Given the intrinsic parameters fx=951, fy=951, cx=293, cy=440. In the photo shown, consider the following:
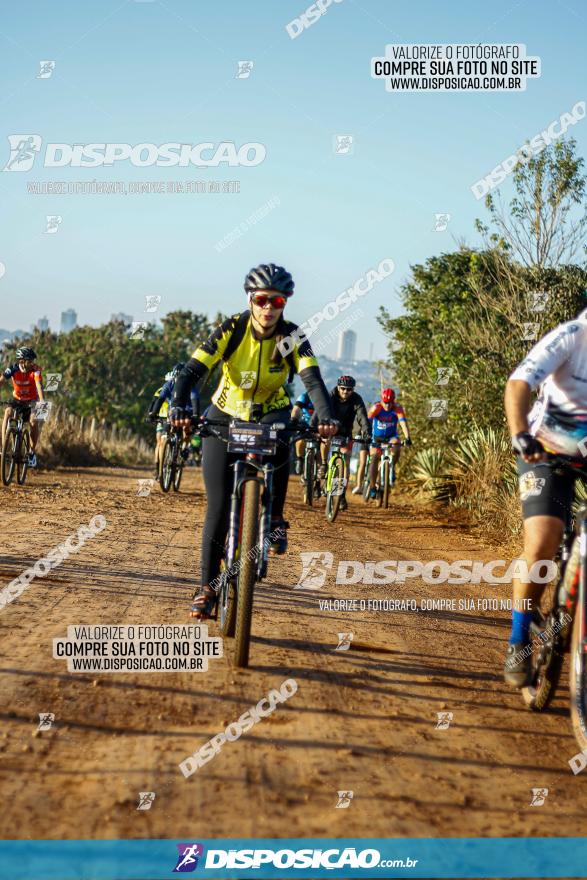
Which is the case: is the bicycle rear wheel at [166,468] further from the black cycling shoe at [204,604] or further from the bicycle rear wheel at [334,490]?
the black cycling shoe at [204,604]

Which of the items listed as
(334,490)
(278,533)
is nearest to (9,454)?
(334,490)

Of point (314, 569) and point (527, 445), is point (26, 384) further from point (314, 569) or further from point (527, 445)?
point (527, 445)

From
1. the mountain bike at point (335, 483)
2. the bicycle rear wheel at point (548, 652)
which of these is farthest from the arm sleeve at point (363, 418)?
the bicycle rear wheel at point (548, 652)

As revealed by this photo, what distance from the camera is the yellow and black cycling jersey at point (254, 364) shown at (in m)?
6.07

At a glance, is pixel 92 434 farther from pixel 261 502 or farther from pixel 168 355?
pixel 168 355

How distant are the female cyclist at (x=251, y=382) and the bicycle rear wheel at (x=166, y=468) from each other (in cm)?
1005

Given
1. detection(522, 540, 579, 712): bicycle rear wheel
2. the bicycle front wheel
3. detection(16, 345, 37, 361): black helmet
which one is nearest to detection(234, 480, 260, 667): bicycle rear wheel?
detection(522, 540, 579, 712): bicycle rear wheel

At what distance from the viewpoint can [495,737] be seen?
4.68 meters

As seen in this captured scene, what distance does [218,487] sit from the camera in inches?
238

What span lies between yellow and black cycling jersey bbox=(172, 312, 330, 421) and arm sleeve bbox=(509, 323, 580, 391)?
5.34 feet

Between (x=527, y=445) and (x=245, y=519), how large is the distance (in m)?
1.89

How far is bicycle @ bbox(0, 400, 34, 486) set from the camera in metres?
15.2

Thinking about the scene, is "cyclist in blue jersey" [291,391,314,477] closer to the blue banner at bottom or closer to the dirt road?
the dirt road

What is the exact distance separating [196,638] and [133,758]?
213 cm
